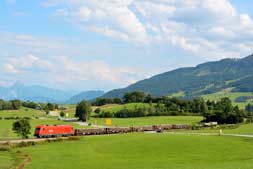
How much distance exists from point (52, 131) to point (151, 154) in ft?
137

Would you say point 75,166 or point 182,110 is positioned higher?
point 182,110

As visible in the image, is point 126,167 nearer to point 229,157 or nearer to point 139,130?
point 229,157

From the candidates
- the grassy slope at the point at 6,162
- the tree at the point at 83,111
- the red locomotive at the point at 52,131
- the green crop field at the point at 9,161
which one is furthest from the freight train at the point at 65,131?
the tree at the point at 83,111

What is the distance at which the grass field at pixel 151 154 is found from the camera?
42.4m

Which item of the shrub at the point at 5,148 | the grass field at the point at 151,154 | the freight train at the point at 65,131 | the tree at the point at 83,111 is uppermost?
the tree at the point at 83,111

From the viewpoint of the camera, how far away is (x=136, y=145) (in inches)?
2422

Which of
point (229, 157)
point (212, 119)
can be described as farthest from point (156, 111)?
point (229, 157)

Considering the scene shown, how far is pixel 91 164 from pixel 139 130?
6148cm

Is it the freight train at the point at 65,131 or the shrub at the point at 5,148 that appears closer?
the shrub at the point at 5,148

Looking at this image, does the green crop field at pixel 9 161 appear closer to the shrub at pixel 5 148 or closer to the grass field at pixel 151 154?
the grass field at pixel 151 154

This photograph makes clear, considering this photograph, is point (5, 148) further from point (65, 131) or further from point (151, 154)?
point (65, 131)

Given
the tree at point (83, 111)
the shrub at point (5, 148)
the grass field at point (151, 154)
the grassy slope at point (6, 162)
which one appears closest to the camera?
the grassy slope at point (6, 162)

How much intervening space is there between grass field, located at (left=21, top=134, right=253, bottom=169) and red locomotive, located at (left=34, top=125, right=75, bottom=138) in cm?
2285

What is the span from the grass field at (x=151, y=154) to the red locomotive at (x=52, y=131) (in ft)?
75.0
